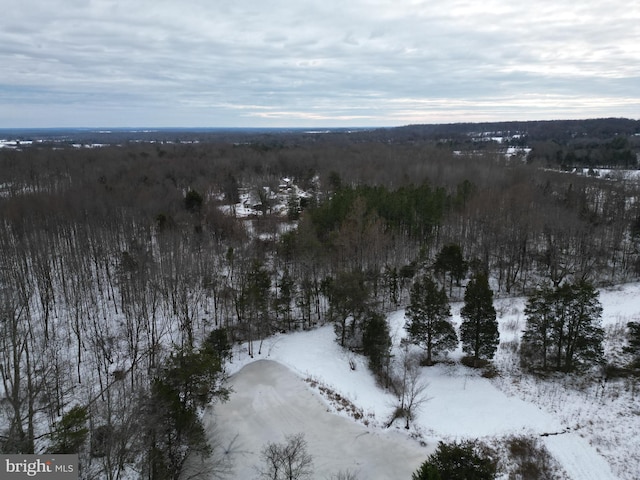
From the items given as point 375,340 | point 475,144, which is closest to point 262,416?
point 375,340

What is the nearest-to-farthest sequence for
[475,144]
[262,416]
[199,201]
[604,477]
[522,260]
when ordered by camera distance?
[604,477]
[262,416]
[522,260]
[199,201]
[475,144]

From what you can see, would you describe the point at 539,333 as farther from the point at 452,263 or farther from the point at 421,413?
the point at 452,263

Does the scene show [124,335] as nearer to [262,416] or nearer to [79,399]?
[79,399]

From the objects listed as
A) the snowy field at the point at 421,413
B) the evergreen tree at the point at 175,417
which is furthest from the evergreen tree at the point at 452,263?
the evergreen tree at the point at 175,417

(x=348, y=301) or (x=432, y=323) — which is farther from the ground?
(x=348, y=301)

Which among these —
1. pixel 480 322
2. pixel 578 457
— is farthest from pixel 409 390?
pixel 578 457

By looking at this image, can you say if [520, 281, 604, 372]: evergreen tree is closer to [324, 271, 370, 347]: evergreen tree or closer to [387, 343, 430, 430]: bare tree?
[387, 343, 430, 430]: bare tree

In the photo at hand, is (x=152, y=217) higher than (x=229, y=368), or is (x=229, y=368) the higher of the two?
(x=152, y=217)
